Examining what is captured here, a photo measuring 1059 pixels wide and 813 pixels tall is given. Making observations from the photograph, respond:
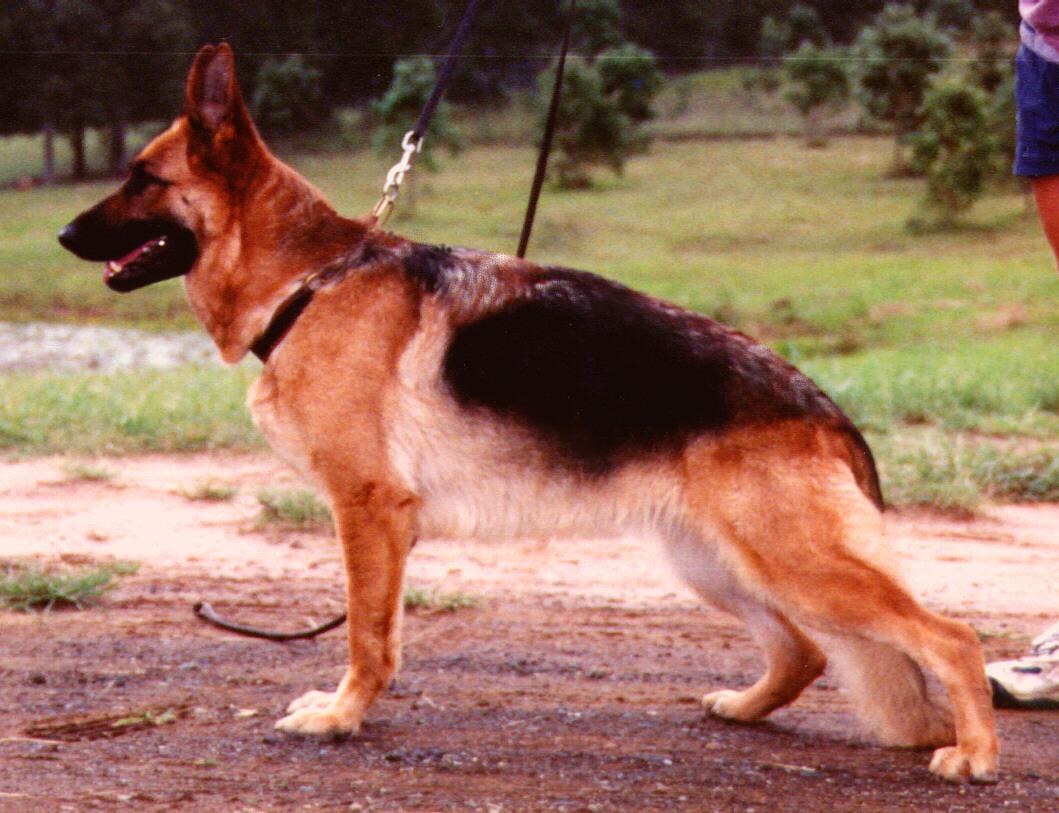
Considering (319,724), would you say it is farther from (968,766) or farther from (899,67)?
(899,67)

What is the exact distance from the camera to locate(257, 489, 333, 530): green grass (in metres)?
5.95

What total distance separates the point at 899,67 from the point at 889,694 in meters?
14.3

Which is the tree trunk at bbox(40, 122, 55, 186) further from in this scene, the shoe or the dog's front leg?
the shoe

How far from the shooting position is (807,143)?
18.6 metres

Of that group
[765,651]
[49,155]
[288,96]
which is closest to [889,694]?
[765,651]

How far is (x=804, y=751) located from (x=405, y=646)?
4.70 feet

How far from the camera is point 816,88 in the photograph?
18.4 meters

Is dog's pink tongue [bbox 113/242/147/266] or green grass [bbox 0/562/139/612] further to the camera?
green grass [bbox 0/562/139/612]

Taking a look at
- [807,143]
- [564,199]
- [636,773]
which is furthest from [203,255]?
[807,143]

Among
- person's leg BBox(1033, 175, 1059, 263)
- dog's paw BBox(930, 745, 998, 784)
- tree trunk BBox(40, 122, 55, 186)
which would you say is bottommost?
tree trunk BBox(40, 122, 55, 186)

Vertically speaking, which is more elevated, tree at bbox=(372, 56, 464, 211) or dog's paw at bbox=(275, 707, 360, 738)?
dog's paw at bbox=(275, 707, 360, 738)

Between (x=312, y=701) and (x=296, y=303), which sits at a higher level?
(x=296, y=303)

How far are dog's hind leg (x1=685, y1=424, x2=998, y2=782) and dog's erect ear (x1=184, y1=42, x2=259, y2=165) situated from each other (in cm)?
152

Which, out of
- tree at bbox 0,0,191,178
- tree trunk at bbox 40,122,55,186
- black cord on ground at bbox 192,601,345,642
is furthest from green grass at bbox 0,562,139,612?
tree trunk at bbox 40,122,55,186
